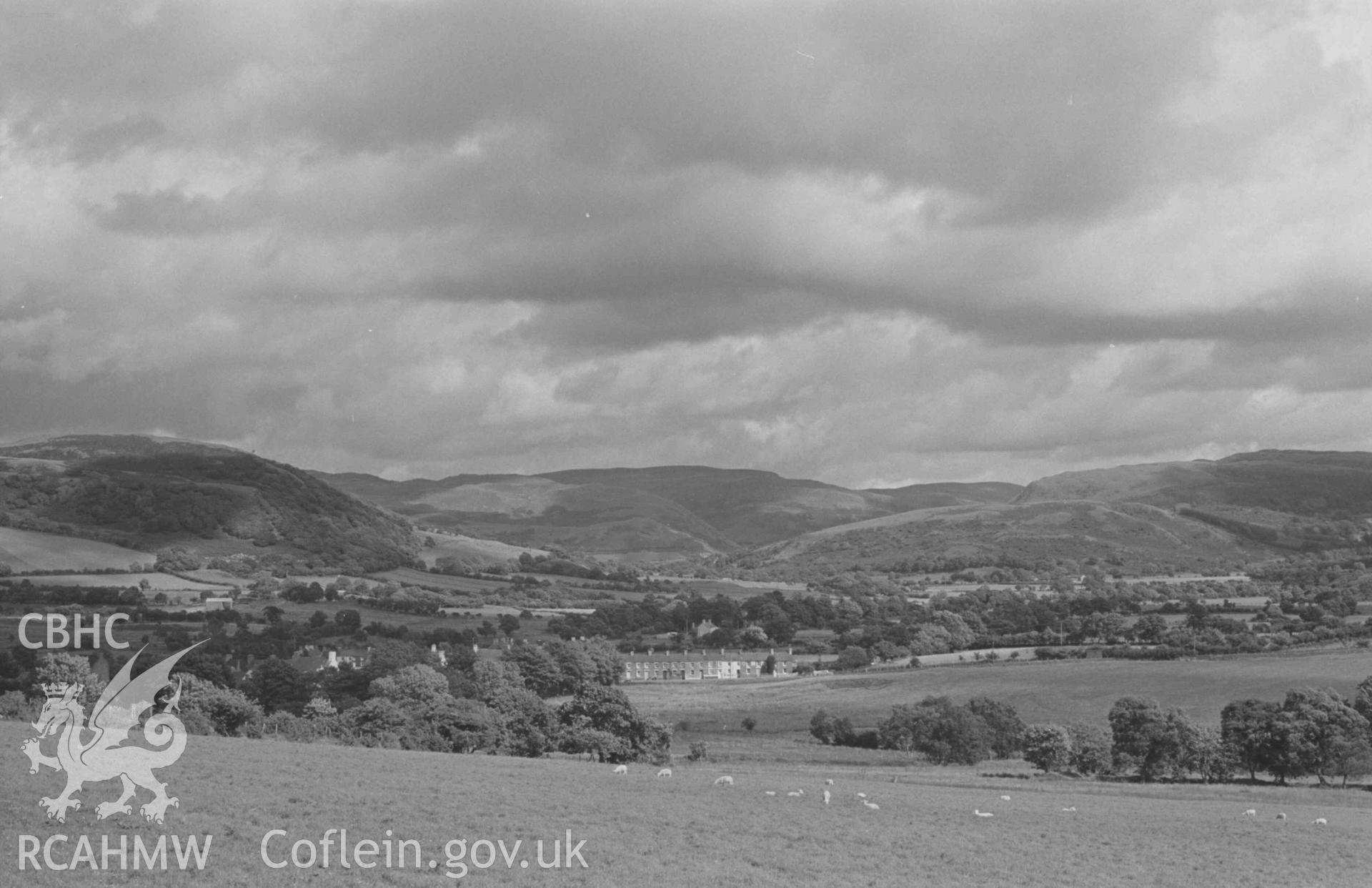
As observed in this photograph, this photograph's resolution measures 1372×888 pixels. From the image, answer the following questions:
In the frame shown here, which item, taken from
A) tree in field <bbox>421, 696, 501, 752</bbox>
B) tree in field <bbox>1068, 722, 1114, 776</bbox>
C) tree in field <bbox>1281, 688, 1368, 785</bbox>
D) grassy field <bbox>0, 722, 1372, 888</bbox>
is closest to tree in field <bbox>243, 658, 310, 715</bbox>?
tree in field <bbox>421, 696, 501, 752</bbox>

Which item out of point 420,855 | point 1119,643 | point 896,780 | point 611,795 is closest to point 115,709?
point 611,795

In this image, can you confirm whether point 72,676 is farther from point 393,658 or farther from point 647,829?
point 647,829

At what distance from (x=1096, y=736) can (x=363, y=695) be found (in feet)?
211

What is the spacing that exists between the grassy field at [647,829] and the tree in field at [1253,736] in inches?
1336

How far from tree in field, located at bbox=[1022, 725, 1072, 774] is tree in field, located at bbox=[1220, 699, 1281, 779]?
37.5 feet

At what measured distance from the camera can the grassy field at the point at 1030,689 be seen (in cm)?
13300

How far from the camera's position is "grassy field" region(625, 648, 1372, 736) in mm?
133000

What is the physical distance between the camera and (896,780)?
73.1 m

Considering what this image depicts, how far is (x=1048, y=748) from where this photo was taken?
94.6 meters

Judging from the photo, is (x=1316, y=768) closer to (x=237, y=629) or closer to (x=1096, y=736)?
(x=1096, y=736)

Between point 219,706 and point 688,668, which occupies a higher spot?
point 219,706

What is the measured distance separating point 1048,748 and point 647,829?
64.0m

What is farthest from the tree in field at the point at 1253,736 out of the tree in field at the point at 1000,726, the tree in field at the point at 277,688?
the tree in field at the point at 277,688

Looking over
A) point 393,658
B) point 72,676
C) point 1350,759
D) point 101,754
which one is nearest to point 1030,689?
point 1350,759
